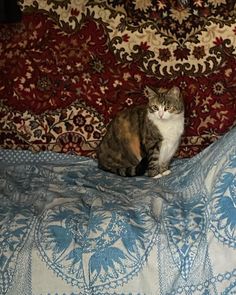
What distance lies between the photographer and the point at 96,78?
2164 millimetres

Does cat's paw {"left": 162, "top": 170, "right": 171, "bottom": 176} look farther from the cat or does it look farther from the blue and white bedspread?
the blue and white bedspread

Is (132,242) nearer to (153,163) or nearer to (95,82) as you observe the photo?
(153,163)

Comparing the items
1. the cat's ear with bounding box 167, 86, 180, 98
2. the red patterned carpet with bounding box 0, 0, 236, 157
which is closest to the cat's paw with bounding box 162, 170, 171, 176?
the red patterned carpet with bounding box 0, 0, 236, 157

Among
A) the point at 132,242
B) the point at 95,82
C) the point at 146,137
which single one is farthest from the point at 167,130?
the point at 132,242

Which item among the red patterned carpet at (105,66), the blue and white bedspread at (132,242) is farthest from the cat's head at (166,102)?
the blue and white bedspread at (132,242)

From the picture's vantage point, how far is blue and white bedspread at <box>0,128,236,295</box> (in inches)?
54.7

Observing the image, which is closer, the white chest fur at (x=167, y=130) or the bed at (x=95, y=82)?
the bed at (x=95, y=82)

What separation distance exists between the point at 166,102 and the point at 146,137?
6.6 inches

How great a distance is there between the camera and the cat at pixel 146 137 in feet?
6.65

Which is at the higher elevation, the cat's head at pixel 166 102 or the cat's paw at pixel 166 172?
the cat's head at pixel 166 102

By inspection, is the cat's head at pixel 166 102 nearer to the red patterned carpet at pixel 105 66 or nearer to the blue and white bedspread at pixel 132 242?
the red patterned carpet at pixel 105 66

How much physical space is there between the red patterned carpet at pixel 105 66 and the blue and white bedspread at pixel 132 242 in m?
0.51

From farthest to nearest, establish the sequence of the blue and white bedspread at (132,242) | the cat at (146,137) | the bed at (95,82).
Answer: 1. the cat at (146,137)
2. the bed at (95,82)
3. the blue and white bedspread at (132,242)

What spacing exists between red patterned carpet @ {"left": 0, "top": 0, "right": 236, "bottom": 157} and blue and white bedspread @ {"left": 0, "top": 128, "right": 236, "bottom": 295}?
511mm
